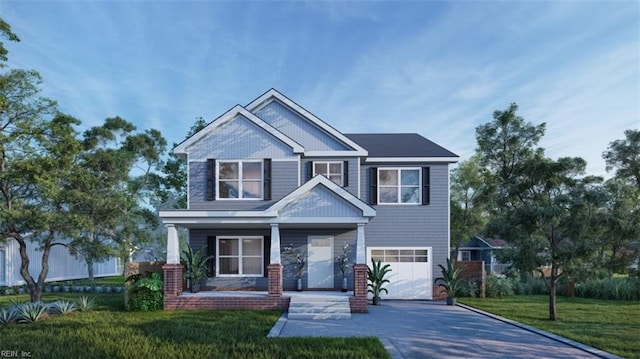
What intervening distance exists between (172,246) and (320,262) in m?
5.58

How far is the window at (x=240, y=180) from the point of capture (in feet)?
47.7

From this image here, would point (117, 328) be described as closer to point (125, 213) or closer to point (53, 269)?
point (125, 213)

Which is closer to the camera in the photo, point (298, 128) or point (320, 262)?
point (320, 262)

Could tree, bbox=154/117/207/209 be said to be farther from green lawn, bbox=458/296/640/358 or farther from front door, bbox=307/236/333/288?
green lawn, bbox=458/296/640/358

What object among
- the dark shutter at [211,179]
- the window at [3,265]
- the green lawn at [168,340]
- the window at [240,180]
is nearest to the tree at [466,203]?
the window at [240,180]

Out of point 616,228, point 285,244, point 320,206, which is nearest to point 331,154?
point 320,206

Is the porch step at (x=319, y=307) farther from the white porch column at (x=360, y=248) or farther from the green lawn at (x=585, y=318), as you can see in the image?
the green lawn at (x=585, y=318)

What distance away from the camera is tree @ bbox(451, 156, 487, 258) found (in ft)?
89.4

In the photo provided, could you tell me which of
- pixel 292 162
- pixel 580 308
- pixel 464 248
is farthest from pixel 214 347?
pixel 464 248

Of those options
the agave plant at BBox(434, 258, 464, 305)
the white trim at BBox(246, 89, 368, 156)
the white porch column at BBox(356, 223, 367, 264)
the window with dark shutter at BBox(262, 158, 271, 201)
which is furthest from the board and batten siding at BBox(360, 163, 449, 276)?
the window with dark shutter at BBox(262, 158, 271, 201)

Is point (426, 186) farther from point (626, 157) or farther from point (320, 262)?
point (626, 157)

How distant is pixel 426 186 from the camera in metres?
15.5

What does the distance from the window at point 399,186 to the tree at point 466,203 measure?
41.5 ft

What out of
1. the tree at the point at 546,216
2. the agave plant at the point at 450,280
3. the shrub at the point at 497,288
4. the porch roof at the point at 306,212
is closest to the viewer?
the tree at the point at 546,216
